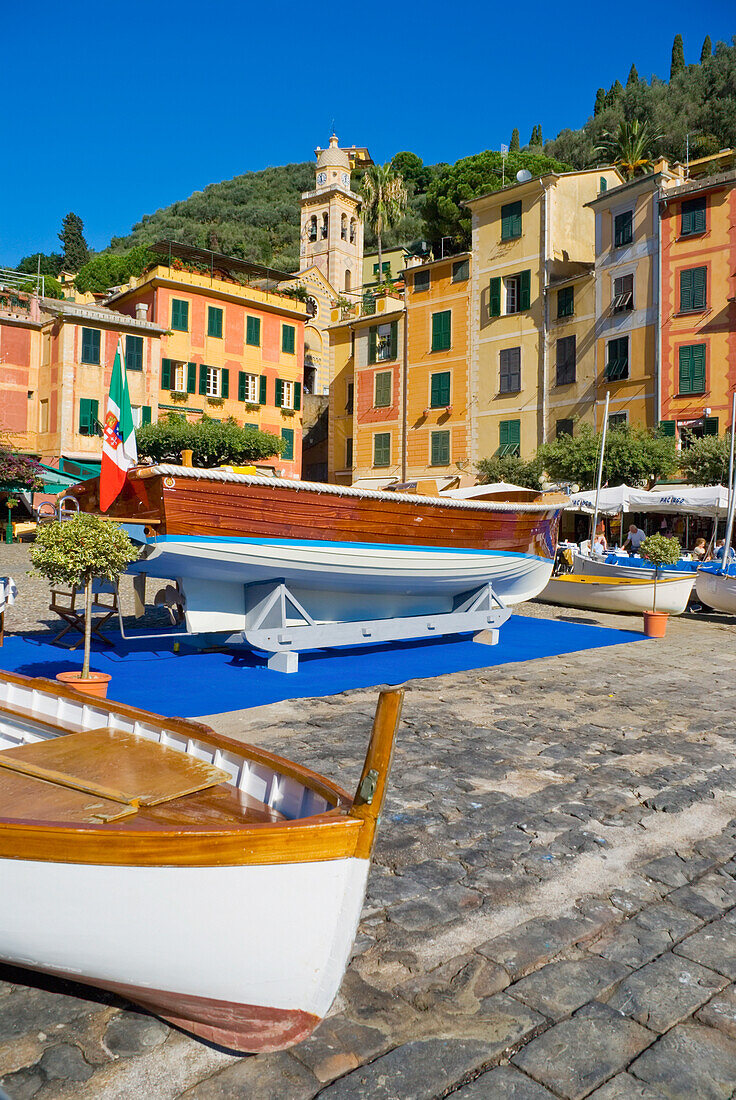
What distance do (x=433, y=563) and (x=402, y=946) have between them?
651 centimetres

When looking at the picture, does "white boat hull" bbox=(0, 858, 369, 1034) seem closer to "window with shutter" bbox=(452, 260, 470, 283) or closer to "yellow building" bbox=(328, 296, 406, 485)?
"yellow building" bbox=(328, 296, 406, 485)

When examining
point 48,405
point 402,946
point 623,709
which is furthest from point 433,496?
point 48,405

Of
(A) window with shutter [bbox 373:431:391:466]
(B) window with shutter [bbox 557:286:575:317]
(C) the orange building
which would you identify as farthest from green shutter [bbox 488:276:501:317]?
(A) window with shutter [bbox 373:431:391:466]

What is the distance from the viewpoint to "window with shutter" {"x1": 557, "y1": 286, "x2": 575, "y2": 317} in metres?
27.5

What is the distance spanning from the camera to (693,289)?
951 inches

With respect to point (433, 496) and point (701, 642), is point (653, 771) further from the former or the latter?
point (701, 642)

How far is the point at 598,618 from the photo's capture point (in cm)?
1317

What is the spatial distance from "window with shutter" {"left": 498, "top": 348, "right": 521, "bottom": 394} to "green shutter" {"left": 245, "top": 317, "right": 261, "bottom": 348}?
1133cm

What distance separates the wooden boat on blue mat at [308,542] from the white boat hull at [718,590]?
4.57 meters

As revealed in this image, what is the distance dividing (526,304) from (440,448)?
6593 millimetres

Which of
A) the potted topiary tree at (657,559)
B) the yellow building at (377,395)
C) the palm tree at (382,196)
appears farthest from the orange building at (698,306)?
the palm tree at (382,196)

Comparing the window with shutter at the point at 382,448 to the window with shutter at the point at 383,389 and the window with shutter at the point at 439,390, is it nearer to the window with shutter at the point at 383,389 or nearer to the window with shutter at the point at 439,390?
the window with shutter at the point at 383,389

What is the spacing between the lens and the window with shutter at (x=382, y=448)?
33406 millimetres

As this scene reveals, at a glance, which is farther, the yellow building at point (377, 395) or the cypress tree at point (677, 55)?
the cypress tree at point (677, 55)
